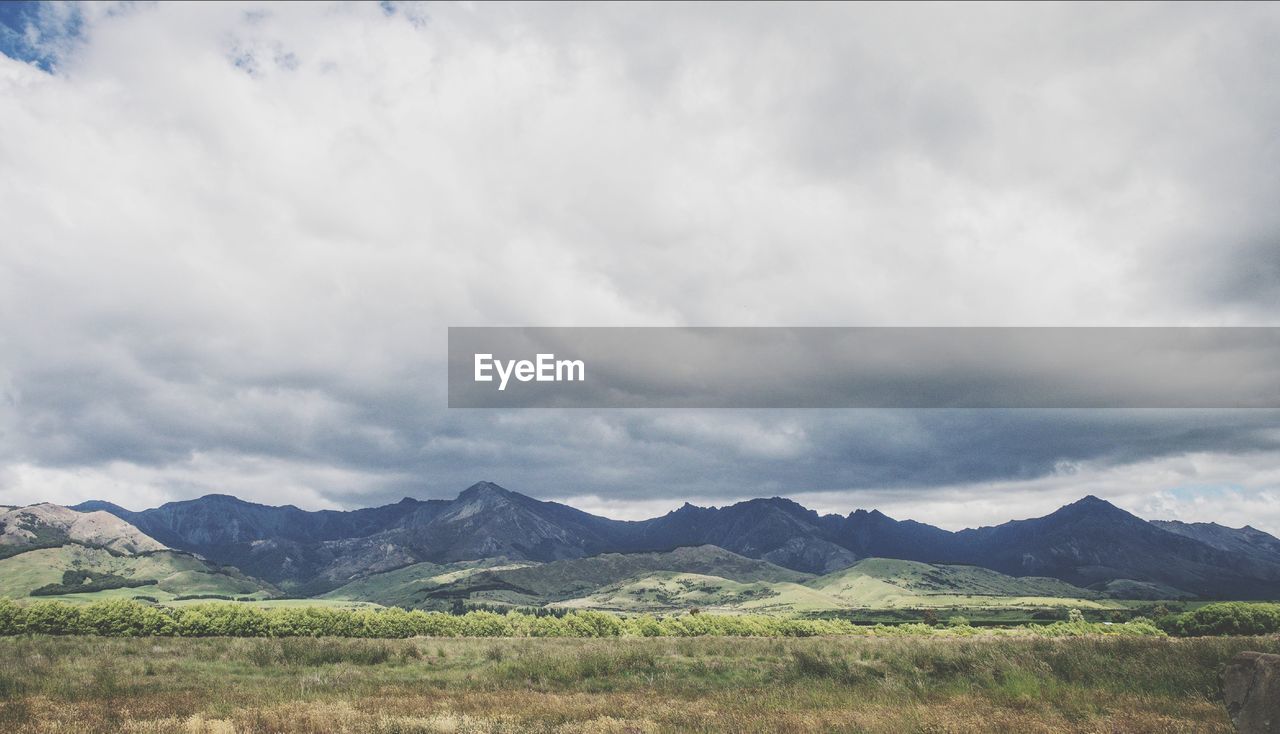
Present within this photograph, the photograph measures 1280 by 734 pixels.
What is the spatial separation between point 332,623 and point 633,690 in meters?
37.0

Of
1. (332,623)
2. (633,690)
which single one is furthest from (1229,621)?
(332,623)

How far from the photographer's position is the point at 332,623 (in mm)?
51062

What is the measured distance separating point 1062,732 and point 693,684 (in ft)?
43.1

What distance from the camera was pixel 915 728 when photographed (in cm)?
1455

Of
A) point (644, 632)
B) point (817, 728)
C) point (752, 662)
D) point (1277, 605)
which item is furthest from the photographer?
point (1277, 605)

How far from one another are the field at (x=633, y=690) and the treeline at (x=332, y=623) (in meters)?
16.4

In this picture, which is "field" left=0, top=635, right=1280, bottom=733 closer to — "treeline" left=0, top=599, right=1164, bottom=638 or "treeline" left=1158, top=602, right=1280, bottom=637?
"treeline" left=0, top=599, right=1164, bottom=638

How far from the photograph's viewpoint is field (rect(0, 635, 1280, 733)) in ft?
52.0

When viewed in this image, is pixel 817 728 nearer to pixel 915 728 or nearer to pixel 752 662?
pixel 915 728

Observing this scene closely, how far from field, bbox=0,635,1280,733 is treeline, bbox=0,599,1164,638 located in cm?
1644

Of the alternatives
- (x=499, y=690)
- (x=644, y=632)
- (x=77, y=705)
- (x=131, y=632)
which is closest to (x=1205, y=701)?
(x=499, y=690)

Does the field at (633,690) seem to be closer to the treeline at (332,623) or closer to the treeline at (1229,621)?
the treeline at (332,623)

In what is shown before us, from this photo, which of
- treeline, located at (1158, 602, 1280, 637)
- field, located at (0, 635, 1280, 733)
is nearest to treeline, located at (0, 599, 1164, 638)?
field, located at (0, 635, 1280, 733)

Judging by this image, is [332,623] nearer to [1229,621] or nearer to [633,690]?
[633,690]
